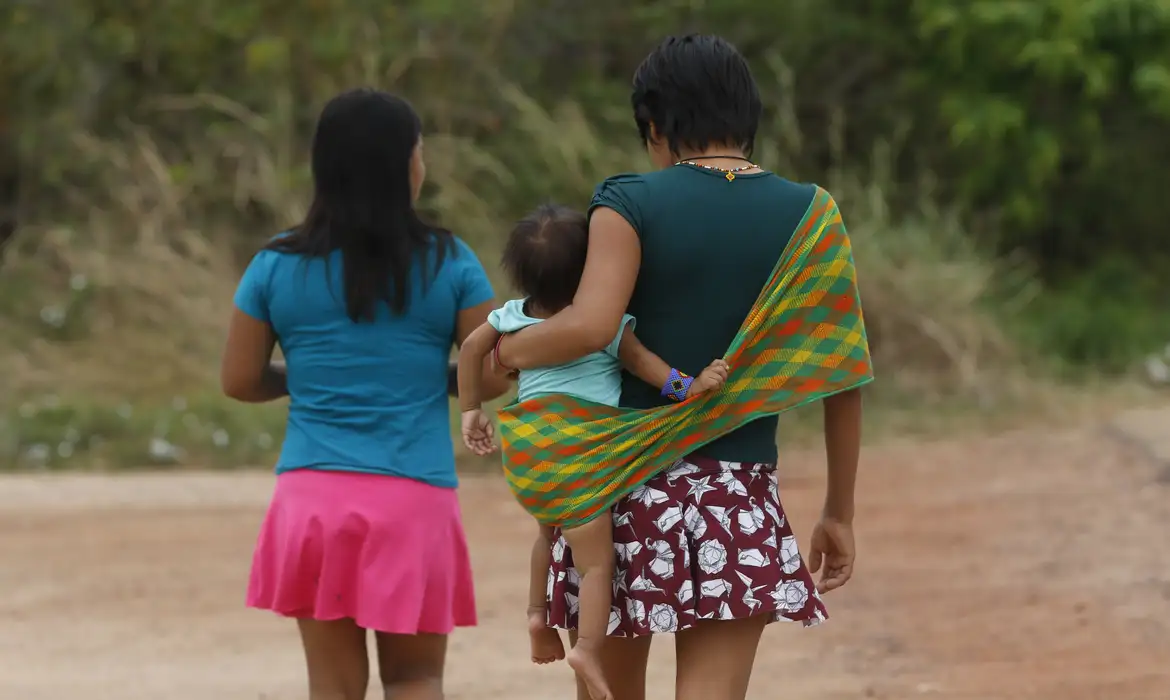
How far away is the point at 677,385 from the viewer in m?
2.77

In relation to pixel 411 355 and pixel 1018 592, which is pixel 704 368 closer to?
pixel 411 355

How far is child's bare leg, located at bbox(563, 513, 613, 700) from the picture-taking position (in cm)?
279

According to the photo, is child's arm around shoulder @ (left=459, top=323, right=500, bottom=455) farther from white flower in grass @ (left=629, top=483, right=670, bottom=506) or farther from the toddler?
white flower in grass @ (left=629, top=483, right=670, bottom=506)

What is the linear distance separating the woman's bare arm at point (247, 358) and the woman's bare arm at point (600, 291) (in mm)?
937

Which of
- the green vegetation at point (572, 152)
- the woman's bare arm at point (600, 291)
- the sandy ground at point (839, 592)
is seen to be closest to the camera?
the woman's bare arm at point (600, 291)

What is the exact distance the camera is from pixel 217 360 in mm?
10852

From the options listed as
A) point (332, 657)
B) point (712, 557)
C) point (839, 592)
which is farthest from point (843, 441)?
point (839, 592)

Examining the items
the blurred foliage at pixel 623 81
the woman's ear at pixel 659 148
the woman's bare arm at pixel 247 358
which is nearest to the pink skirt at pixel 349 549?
the woman's bare arm at pixel 247 358

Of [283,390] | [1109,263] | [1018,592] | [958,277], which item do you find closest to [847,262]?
[283,390]

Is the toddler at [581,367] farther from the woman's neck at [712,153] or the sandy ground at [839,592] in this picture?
the sandy ground at [839,592]

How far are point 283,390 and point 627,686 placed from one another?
104 cm

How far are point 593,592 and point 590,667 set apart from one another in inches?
4.8

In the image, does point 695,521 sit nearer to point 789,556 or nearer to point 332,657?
point 789,556

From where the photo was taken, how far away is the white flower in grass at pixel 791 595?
283 cm
